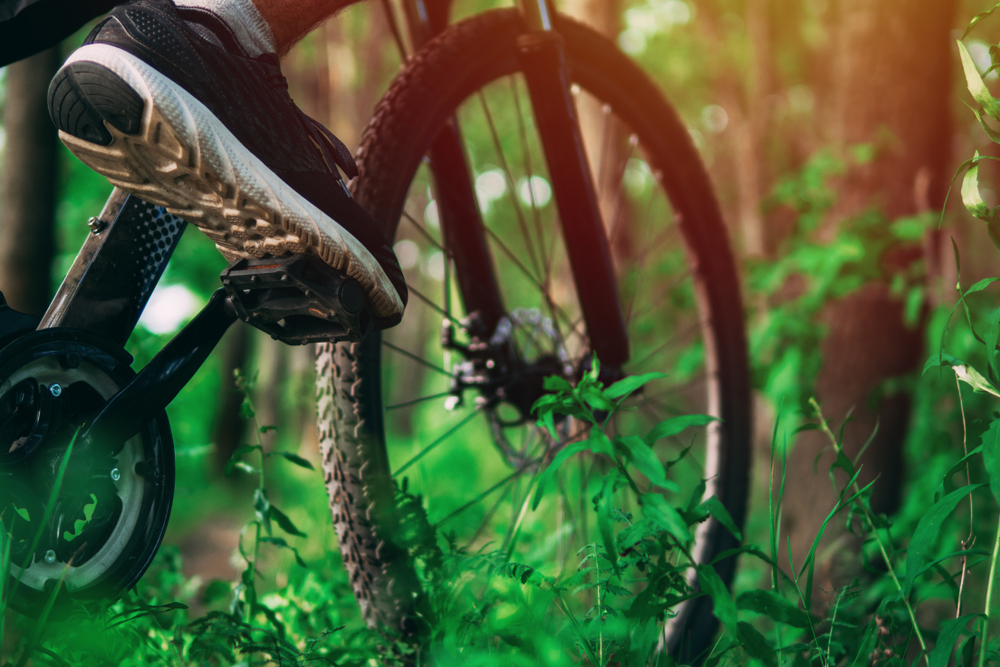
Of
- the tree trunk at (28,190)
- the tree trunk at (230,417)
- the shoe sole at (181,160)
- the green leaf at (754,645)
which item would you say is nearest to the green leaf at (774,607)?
the green leaf at (754,645)

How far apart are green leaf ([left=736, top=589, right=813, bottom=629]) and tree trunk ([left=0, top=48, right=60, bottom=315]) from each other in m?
1.82

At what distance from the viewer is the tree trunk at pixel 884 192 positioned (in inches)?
99.4

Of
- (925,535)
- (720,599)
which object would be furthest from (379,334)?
Result: (925,535)

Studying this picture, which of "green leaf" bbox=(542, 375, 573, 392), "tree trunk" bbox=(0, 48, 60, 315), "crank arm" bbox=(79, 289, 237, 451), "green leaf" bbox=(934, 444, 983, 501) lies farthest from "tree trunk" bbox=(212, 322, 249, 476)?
"green leaf" bbox=(934, 444, 983, 501)

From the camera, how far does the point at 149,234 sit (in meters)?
1.03

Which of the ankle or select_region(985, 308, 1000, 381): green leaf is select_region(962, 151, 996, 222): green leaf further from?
the ankle

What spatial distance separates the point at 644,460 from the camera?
82 cm

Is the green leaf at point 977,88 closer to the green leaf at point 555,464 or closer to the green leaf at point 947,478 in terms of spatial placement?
the green leaf at point 947,478

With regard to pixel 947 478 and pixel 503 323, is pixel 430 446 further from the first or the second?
pixel 947 478

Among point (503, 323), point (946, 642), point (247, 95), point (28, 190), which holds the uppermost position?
point (28, 190)

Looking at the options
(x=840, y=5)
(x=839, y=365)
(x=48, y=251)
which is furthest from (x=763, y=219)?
(x=48, y=251)

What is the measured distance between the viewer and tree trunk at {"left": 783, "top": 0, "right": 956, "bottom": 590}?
2525 mm

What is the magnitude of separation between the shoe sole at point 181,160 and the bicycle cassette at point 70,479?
23cm

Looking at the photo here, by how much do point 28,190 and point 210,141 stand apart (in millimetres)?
1416
